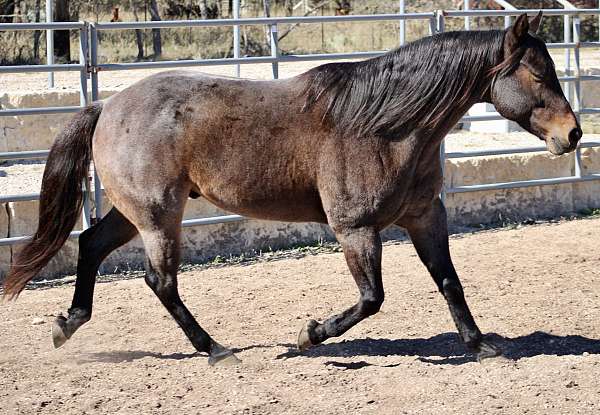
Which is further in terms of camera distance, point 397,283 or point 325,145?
point 397,283

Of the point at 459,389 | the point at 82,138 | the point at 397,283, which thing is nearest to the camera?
the point at 459,389

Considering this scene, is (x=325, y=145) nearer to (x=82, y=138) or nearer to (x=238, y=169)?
(x=238, y=169)

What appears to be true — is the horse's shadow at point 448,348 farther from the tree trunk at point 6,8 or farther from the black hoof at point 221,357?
the tree trunk at point 6,8

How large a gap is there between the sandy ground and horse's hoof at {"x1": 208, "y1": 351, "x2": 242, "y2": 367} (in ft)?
0.15

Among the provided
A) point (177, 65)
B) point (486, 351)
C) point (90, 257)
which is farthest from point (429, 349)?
point (177, 65)

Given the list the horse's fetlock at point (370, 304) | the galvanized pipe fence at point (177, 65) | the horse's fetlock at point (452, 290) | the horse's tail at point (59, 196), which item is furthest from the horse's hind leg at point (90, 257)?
the horse's fetlock at point (452, 290)

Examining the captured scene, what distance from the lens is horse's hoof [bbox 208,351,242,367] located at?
15.8 feet

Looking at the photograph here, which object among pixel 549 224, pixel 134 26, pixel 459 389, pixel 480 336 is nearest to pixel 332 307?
pixel 480 336

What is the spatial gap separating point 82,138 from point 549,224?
15.5 feet

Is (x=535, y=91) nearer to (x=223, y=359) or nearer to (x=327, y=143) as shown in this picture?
(x=327, y=143)

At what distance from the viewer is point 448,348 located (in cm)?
514

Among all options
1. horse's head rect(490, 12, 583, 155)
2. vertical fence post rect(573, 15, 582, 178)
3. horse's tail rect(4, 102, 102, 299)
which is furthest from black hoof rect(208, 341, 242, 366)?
vertical fence post rect(573, 15, 582, 178)

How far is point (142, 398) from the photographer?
14.1ft

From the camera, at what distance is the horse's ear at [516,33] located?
4.54 metres
